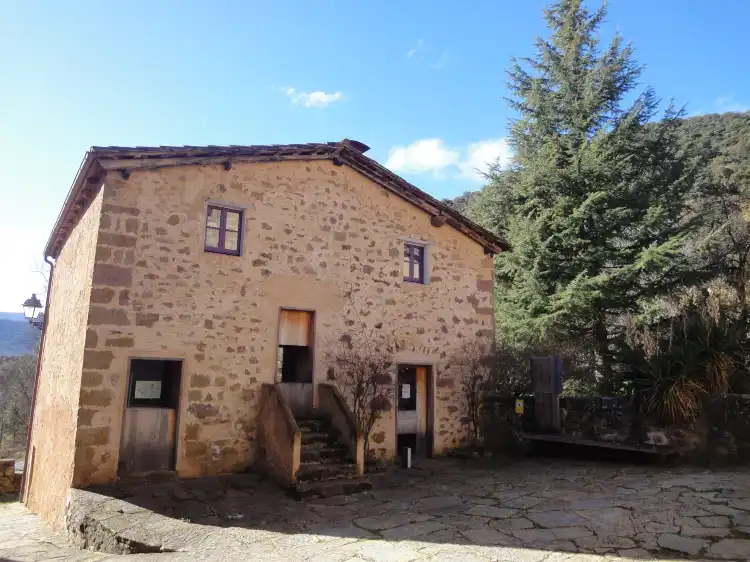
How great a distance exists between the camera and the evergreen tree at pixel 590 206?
14.8 m

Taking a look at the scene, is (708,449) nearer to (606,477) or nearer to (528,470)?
(606,477)

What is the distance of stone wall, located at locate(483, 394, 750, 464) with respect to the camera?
9211 millimetres

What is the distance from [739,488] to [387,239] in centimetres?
745

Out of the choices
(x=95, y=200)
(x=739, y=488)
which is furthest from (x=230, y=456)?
(x=739, y=488)

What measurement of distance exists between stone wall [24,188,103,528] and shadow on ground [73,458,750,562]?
141 centimetres

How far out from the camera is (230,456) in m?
8.90

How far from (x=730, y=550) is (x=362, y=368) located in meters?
6.62

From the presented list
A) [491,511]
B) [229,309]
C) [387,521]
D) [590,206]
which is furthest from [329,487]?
[590,206]

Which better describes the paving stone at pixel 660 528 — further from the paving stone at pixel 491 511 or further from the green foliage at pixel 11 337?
the green foliage at pixel 11 337

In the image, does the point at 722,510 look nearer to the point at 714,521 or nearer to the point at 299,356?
the point at 714,521

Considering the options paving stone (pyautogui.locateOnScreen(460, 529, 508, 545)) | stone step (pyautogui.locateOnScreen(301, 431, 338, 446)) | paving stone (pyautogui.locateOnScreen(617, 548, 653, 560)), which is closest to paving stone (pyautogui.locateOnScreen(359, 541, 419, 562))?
paving stone (pyautogui.locateOnScreen(460, 529, 508, 545))

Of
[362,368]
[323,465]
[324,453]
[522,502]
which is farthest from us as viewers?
[362,368]

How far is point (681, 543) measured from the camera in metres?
5.15

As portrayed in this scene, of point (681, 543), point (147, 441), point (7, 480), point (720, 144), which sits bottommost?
point (7, 480)
